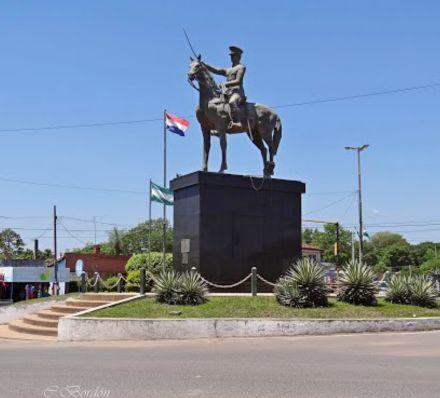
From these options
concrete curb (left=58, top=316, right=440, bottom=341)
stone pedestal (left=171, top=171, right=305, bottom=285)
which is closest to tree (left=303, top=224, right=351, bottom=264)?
stone pedestal (left=171, top=171, right=305, bottom=285)

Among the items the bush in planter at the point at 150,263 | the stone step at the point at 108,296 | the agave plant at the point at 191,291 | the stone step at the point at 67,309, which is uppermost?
the bush in planter at the point at 150,263

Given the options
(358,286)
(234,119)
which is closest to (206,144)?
(234,119)

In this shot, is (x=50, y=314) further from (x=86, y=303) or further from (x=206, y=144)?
(x=206, y=144)

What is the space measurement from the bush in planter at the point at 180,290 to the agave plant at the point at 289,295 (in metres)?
1.98

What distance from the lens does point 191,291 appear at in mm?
16531

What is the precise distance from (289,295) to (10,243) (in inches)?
3475

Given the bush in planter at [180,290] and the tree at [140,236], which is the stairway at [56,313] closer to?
the bush in planter at [180,290]

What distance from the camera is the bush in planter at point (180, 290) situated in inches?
651

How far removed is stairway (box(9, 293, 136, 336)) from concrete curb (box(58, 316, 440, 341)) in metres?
2.59

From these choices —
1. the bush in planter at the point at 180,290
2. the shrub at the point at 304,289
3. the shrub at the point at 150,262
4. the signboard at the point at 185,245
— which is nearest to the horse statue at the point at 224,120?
the signboard at the point at 185,245

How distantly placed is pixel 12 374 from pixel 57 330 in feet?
23.1

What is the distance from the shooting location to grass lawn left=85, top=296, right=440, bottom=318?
51.2 feet

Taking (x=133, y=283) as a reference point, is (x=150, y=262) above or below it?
above

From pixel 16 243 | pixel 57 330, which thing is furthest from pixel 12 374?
pixel 16 243
